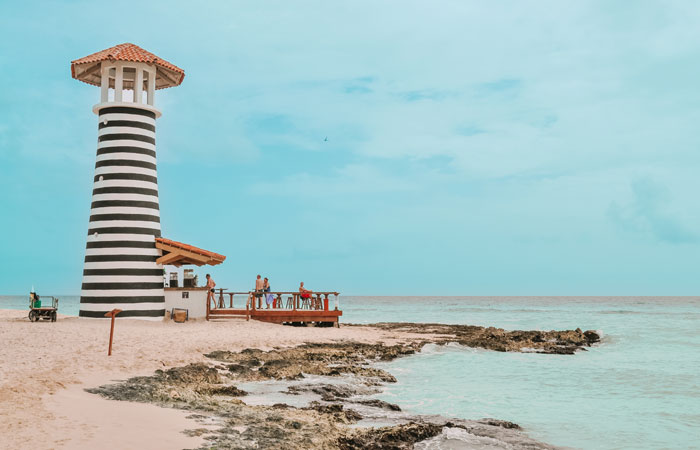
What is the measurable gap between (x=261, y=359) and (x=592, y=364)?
465 inches

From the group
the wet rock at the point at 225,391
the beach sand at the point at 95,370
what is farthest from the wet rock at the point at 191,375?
the wet rock at the point at 225,391

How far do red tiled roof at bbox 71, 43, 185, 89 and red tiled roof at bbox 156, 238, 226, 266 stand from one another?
297 inches

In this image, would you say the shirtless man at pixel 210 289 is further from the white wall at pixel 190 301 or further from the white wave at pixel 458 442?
the white wave at pixel 458 442

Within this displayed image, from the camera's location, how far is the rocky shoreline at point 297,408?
281 inches

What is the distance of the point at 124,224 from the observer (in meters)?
21.5

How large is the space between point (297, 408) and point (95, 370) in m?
4.82

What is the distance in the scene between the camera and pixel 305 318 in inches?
1014

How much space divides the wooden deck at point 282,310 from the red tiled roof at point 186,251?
7.31 ft

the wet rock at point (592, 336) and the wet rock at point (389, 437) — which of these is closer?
the wet rock at point (389, 437)

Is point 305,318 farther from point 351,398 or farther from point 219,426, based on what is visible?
point 219,426

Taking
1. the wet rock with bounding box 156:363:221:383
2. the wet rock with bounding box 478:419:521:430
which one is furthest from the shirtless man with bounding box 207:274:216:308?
the wet rock with bounding box 478:419:521:430

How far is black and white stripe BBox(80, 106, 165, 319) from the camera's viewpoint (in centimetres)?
2112

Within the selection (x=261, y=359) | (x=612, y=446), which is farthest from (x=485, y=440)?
(x=261, y=359)

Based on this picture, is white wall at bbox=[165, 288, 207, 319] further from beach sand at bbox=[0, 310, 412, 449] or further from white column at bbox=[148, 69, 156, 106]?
white column at bbox=[148, 69, 156, 106]
